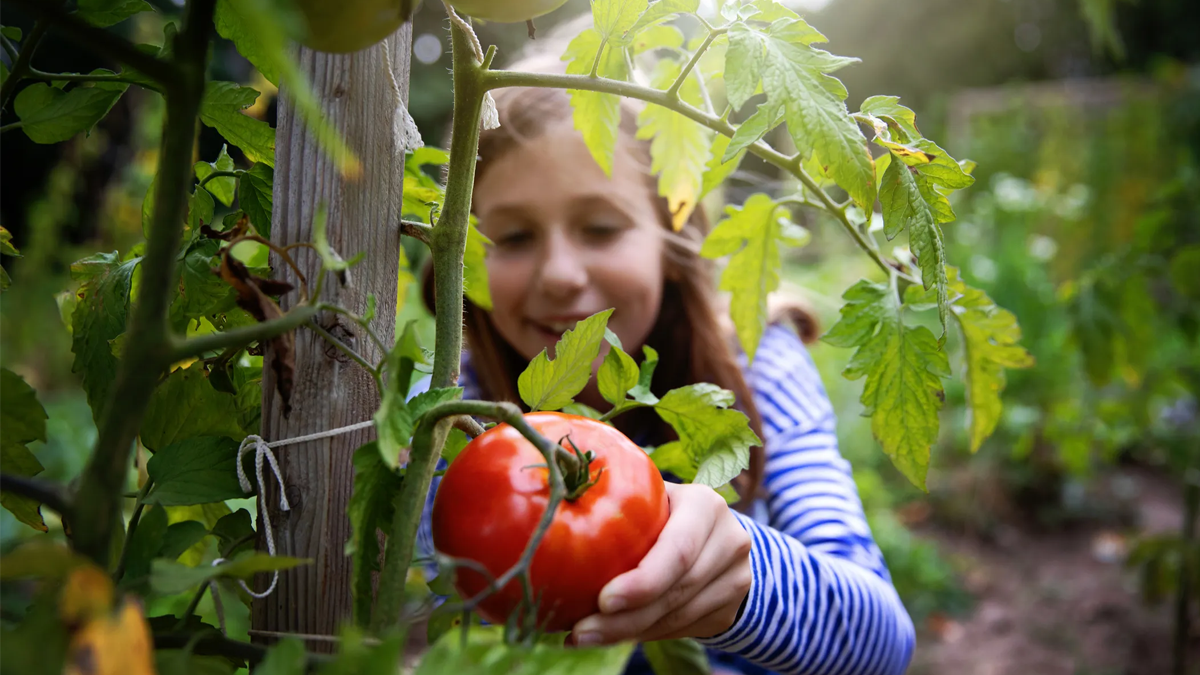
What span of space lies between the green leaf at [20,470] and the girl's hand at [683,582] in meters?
0.32

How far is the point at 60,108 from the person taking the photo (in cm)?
51

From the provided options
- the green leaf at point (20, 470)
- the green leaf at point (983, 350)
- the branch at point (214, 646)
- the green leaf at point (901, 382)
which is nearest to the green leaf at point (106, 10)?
the green leaf at point (20, 470)

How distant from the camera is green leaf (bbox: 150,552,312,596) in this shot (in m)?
0.33

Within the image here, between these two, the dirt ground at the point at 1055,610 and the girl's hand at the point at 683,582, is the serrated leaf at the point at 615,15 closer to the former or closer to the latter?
the girl's hand at the point at 683,582

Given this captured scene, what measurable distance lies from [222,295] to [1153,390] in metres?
2.03

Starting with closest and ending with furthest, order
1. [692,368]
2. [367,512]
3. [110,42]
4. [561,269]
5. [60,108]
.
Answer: [110,42] < [367,512] < [60,108] < [561,269] < [692,368]

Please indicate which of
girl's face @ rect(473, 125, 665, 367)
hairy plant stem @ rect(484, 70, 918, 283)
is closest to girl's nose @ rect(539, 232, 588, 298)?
girl's face @ rect(473, 125, 665, 367)

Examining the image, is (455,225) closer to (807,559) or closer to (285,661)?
(285,661)

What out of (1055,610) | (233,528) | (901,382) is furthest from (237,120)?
(1055,610)

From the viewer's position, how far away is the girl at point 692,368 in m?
0.65

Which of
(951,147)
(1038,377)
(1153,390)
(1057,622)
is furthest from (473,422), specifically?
(951,147)

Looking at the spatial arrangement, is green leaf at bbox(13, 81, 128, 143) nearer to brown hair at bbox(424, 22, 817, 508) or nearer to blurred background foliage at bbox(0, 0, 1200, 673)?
blurred background foliage at bbox(0, 0, 1200, 673)

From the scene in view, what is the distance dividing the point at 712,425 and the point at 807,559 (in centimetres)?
28

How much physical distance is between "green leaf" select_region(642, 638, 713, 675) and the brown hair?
1.31 ft
